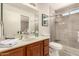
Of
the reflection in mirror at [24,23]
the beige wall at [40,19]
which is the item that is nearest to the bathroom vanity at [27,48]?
the beige wall at [40,19]

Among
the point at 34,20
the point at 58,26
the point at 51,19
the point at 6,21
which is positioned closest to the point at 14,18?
the point at 6,21

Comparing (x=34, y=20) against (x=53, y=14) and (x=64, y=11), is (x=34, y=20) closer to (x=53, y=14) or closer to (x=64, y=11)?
(x=53, y=14)

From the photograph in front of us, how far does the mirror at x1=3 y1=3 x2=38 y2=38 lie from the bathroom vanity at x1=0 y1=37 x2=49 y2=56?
1.27 ft

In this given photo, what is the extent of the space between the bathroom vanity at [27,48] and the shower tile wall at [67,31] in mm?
300

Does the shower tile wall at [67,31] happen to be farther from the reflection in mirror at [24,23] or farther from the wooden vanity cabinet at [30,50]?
the reflection in mirror at [24,23]

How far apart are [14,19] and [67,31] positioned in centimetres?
107

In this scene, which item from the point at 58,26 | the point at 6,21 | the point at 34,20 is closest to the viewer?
the point at 6,21

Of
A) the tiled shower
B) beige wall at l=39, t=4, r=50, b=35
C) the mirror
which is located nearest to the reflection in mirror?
the mirror

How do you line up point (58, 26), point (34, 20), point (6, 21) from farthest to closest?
1. point (34, 20)
2. point (58, 26)
3. point (6, 21)

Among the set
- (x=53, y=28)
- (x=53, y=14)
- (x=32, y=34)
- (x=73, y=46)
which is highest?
(x=53, y=14)

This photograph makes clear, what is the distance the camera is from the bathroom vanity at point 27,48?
1258 mm

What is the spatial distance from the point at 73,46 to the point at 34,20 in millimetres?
1023

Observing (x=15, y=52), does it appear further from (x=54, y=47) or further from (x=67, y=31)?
(x=67, y=31)

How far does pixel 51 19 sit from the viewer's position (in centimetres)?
187
